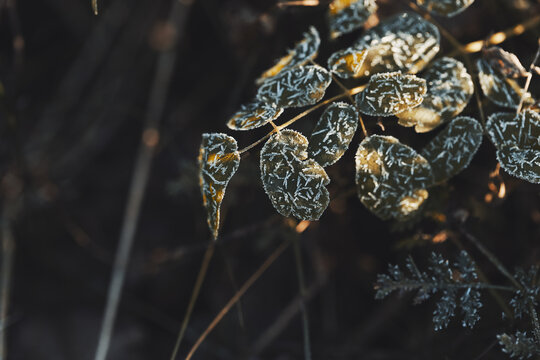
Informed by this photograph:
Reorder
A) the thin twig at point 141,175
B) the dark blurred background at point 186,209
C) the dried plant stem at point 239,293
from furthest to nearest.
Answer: the thin twig at point 141,175, the dark blurred background at point 186,209, the dried plant stem at point 239,293

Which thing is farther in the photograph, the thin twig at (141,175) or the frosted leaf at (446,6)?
the thin twig at (141,175)

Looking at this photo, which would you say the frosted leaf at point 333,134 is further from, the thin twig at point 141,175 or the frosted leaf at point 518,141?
the thin twig at point 141,175

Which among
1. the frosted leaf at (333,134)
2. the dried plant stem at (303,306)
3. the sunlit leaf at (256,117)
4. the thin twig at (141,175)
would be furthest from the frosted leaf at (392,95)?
the thin twig at (141,175)

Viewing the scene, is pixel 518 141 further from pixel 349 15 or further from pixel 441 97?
pixel 349 15

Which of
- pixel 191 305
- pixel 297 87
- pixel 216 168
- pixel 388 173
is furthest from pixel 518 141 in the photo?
pixel 191 305

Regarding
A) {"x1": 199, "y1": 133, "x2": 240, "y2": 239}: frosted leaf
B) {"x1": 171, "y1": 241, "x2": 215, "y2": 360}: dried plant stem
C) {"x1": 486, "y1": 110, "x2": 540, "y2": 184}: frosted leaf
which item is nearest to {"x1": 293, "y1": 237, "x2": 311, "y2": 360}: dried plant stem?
{"x1": 171, "y1": 241, "x2": 215, "y2": 360}: dried plant stem

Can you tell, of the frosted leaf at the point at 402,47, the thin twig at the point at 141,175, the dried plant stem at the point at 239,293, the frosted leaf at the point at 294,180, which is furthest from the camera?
the thin twig at the point at 141,175
